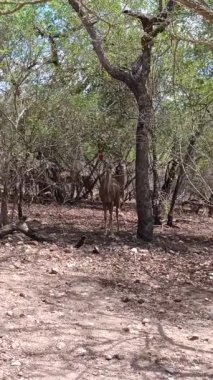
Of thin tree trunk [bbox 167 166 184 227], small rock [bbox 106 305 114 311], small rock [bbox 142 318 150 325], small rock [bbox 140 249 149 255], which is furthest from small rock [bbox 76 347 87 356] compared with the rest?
thin tree trunk [bbox 167 166 184 227]

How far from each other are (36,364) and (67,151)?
358 inches

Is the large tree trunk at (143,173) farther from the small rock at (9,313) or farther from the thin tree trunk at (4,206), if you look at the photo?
the small rock at (9,313)

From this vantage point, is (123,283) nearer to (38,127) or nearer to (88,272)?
(88,272)

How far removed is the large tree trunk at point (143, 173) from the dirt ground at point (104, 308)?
1.12ft

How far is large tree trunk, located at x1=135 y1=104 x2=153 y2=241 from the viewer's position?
10125 millimetres

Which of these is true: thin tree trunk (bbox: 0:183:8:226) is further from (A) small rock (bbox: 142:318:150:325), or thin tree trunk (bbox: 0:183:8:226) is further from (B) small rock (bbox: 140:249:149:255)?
(A) small rock (bbox: 142:318:150:325)

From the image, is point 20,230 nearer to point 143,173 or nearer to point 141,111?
point 143,173

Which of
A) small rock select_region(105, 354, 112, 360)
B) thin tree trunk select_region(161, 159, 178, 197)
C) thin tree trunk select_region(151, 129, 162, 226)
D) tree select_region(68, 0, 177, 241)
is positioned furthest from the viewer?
thin tree trunk select_region(161, 159, 178, 197)

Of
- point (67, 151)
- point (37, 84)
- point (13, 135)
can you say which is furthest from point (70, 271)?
point (67, 151)

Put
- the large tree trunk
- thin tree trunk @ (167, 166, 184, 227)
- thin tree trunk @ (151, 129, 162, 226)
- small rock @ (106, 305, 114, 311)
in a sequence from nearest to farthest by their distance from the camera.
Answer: small rock @ (106, 305, 114, 311) → the large tree trunk → thin tree trunk @ (151, 129, 162, 226) → thin tree trunk @ (167, 166, 184, 227)

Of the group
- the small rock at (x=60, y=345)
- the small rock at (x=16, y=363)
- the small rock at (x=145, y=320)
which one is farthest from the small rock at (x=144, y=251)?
the small rock at (x=16, y=363)

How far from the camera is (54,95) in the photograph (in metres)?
10.8

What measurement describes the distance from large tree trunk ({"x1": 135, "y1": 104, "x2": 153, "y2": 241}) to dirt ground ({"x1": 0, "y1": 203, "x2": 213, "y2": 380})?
1.12 ft

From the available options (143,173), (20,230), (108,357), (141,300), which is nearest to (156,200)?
(143,173)
